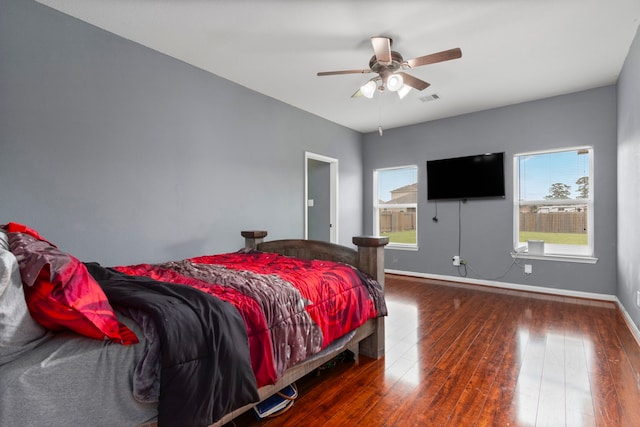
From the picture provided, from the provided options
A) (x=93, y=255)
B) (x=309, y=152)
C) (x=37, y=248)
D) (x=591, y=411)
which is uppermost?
(x=309, y=152)

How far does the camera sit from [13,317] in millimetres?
920

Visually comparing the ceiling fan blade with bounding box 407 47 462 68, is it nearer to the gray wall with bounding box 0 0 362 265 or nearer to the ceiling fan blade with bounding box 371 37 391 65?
the ceiling fan blade with bounding box 371 37 391 65

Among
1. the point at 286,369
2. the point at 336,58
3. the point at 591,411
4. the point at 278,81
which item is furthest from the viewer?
the point at 278,81

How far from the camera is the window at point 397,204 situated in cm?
561

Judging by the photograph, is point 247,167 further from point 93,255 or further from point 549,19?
point 549,19

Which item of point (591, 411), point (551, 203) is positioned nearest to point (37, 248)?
point (591, 411)

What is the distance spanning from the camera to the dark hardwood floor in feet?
5.66

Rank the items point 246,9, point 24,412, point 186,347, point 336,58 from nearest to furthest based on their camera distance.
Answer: point 24,412 → point 186,347 → point 246,9 → point 336,58

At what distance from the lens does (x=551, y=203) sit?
4328 mm

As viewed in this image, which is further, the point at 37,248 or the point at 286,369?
the point at 286,369

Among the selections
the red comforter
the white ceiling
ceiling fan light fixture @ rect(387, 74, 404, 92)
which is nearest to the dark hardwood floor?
the red comforter

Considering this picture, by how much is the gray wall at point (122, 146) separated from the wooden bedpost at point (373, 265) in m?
1.92

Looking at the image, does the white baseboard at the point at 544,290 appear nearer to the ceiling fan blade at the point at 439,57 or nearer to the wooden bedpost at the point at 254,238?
the ceiling fan blade at the point at 439,57

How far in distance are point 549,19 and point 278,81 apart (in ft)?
8.71
